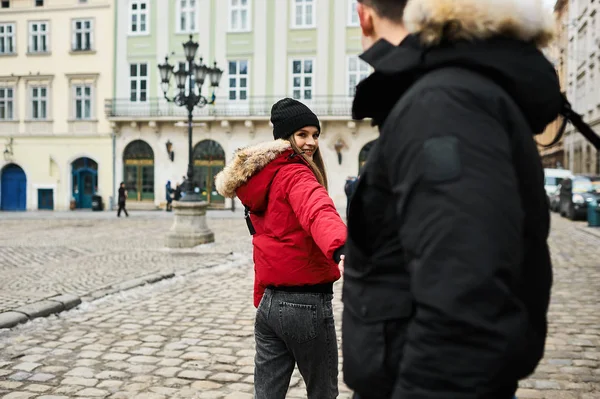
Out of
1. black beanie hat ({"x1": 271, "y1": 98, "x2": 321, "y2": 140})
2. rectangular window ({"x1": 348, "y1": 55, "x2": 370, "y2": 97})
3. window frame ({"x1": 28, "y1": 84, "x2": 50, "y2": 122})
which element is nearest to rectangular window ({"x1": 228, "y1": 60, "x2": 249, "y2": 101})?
rectangular window ({"x1": 348, "y1": 55, "x2": 370, "y2": 97})

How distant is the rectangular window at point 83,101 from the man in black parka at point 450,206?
1465 inches

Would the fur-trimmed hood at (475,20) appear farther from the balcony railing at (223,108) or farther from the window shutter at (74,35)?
the window shutter at (74,35)

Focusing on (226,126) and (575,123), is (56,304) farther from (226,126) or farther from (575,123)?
(226,126)

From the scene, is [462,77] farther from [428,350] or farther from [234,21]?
[234,21]

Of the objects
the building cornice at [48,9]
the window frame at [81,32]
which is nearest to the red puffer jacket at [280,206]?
the window frame at [81,32]

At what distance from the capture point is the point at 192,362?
17.2ft

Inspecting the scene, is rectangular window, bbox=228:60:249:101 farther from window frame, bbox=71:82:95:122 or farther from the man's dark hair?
the man's dark hair

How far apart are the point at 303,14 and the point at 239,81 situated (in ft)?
16.8

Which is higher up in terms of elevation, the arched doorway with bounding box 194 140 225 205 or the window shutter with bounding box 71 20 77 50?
the window shutter with bounding box 71 20 77 50

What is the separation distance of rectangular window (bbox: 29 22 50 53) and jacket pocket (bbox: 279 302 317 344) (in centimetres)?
3836

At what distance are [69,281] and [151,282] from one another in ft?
4.22

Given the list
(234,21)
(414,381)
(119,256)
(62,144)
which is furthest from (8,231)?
(414,381)

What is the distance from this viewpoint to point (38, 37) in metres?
37.1

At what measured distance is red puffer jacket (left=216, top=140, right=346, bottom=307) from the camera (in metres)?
2.81
